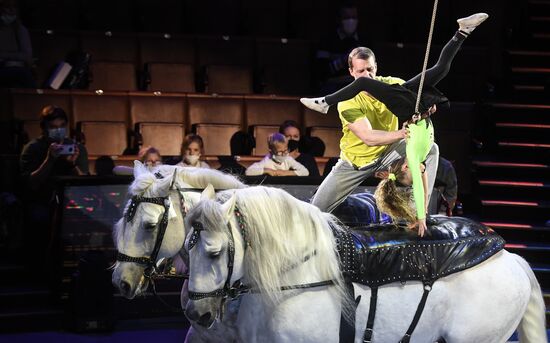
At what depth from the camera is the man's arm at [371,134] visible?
3.79 m

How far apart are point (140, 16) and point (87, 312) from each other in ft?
11.7

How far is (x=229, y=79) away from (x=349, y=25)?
1246 mm

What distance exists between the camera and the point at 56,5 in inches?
323

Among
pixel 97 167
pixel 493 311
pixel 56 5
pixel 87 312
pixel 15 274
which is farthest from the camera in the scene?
pixel 56 5

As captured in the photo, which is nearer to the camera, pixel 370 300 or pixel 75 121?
pixel 370 300

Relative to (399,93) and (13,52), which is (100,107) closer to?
(13,52)

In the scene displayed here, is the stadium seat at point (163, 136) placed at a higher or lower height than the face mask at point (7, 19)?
lower

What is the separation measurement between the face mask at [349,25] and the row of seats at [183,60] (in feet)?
1.81

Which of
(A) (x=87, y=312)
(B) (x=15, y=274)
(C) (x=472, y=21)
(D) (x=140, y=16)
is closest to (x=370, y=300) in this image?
(C) (x=472, y=21)

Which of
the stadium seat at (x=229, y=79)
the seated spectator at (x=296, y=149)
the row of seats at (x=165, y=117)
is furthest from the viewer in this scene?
the stadium seat at (x=229, y=79)

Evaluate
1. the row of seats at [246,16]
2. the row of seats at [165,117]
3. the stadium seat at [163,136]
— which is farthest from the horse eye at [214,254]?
the row of seats at [246,16]

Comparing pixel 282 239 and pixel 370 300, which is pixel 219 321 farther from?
pixel 370 300

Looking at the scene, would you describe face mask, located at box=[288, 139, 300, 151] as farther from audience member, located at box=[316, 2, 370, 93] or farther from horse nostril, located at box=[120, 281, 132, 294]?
horse nostril, located at box=[120, 281, 132, 294]

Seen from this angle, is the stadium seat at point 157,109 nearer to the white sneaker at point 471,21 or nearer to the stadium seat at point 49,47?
the stadium seat at point 49,47
